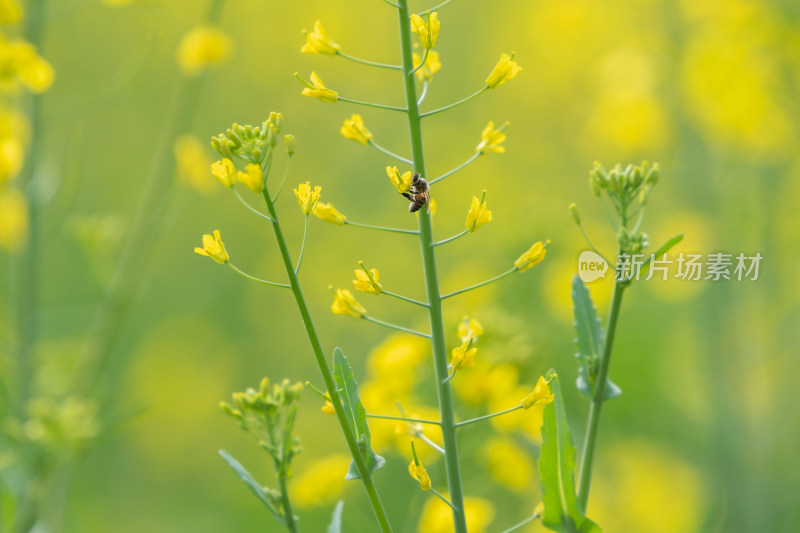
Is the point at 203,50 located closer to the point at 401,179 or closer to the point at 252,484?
the point at 401,179

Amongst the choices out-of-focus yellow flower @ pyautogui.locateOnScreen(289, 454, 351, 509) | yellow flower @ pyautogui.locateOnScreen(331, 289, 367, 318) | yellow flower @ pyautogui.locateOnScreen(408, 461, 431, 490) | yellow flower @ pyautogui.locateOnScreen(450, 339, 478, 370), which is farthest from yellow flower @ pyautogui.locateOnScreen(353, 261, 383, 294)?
out-of-focus yellow flower @ pyautogui.locateOnScreen(289, 454, 351, 509)

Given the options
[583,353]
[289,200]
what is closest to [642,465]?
[583,353]

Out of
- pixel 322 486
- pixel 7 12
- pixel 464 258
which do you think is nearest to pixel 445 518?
pixel 322 486

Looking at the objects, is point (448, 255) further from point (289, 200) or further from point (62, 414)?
point (62, 414)

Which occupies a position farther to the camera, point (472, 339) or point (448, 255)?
point (448, 255)

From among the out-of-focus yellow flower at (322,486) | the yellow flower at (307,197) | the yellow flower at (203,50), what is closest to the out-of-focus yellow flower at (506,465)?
the out-of-focus yellow flower at (322,486)

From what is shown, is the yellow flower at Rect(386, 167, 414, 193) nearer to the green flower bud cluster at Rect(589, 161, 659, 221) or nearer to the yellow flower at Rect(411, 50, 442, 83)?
the yellow flower at Rect(411, 50, 442, 83)
